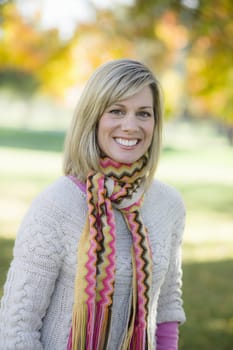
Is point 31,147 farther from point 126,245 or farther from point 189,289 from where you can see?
point 126,245

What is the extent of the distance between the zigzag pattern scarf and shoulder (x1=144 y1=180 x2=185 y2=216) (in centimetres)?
11

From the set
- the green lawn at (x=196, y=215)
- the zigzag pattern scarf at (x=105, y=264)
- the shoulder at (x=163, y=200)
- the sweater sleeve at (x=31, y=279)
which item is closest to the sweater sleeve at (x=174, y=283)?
the shoulder at (x=163, y=200)

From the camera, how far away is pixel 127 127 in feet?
7.29

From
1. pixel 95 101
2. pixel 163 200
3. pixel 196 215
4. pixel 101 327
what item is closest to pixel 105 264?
pixel 101 327

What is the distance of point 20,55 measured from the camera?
16.9 metres

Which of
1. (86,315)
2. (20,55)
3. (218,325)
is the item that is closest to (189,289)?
(218,325)

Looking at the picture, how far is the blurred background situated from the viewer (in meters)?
6.61

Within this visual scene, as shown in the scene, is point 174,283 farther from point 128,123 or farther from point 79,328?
point 128,123

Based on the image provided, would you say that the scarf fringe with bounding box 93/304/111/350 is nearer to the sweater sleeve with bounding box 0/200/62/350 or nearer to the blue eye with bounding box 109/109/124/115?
the sweater sleeve with bounding box 0/200/62/350

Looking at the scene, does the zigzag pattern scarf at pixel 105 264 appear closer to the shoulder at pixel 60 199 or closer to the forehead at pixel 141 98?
the shoulder at pixel 60 199

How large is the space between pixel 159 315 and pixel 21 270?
0.69 m

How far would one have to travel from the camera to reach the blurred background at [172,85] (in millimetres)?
6609

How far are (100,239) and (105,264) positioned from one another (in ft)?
0.29

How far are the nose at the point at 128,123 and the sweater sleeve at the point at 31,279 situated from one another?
40 cm
